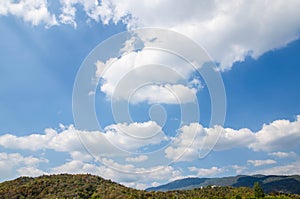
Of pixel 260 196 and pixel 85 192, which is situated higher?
pixel 85 192

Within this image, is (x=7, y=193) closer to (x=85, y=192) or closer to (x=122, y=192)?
(x=85, y=192)

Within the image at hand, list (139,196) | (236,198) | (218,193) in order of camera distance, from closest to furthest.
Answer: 1. (236,198)
2. (139,196)
3. (218,193)

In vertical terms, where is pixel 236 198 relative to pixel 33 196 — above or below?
below

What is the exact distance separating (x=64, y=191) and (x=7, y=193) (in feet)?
102

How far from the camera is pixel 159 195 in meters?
183

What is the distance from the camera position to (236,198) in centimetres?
15238

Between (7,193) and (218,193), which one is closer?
(7,193)

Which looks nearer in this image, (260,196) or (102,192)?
(260,196)

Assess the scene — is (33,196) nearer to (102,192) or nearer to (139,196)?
(102,192)

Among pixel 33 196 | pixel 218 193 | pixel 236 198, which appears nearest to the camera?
pixel 236 198

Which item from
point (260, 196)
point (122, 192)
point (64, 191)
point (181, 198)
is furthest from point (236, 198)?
point (64, 191)

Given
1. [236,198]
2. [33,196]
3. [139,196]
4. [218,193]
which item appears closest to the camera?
[236,198]

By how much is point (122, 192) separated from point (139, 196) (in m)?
18.6

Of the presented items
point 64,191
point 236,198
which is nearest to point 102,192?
Answer: point 64,191
